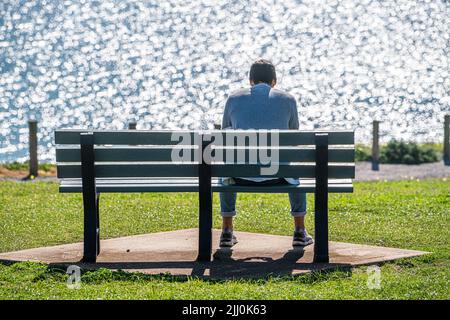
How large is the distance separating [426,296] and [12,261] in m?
3.05

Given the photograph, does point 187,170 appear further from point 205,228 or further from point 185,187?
point 205,228

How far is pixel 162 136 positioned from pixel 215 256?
3.09 ft

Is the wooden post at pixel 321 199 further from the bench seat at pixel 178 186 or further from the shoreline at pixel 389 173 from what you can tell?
the shoreline at pixel 389 173

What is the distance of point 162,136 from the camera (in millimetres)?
8500

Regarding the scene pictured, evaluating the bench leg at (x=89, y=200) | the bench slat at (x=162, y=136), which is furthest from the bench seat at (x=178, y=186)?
the bench slat at (x=162, y=136)

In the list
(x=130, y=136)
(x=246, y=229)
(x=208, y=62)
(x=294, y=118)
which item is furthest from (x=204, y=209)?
(x=208, y=62)

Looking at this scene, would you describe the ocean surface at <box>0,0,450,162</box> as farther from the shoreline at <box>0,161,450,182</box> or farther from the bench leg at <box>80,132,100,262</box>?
the bench leg at <box>80,132,100,262</box>

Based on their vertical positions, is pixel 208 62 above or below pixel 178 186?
Result: above

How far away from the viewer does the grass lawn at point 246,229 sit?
7.16 m

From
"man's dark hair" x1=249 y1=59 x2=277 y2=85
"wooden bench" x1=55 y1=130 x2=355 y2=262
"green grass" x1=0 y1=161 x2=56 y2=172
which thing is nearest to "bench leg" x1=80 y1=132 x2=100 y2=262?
"wooden bench" x1=55 y1=130 x2=355 y2=262

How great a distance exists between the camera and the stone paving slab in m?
8.09

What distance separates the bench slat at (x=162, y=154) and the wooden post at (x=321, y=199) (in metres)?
0.09

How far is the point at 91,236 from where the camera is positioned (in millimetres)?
8500

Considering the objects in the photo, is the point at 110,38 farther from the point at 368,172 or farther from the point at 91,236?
the point at 91,236
